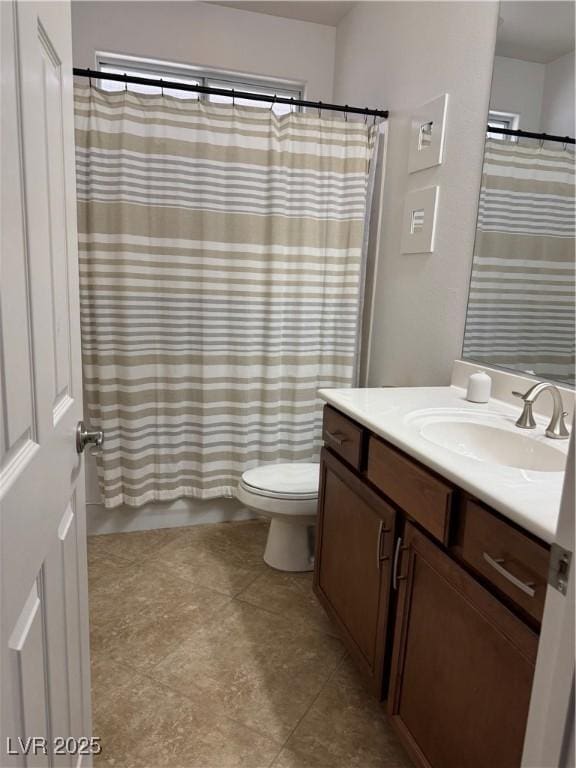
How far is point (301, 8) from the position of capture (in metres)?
2.74

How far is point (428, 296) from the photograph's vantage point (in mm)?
2123

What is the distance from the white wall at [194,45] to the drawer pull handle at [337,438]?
3.86ft

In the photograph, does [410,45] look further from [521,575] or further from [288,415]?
[521,575]

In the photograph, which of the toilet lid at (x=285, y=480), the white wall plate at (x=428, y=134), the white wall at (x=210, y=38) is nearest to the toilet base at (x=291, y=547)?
the toilet lid at (x=285, y=480)

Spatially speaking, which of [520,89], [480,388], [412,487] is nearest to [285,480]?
[480,388]

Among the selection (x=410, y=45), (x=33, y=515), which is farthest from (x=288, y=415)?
(x=33, y=515)

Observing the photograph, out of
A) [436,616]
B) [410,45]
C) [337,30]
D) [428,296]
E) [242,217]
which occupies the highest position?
[337,30]

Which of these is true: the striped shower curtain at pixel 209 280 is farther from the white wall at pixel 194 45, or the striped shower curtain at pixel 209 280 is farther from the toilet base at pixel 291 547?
the toilet base at pixel 291 547

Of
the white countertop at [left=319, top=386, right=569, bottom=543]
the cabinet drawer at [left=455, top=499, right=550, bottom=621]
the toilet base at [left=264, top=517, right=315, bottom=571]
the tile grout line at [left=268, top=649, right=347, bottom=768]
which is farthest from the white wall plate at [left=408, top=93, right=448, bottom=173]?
the tile grout line at [left=268, top=649, right=347, bottom=768]

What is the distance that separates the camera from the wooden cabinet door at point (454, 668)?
0.96 metres

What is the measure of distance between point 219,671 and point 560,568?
4.77 feet

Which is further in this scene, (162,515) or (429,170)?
(162,515)

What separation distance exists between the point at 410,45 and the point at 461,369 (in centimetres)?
138

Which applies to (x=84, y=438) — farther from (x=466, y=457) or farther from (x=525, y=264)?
(x=525, y=264)
